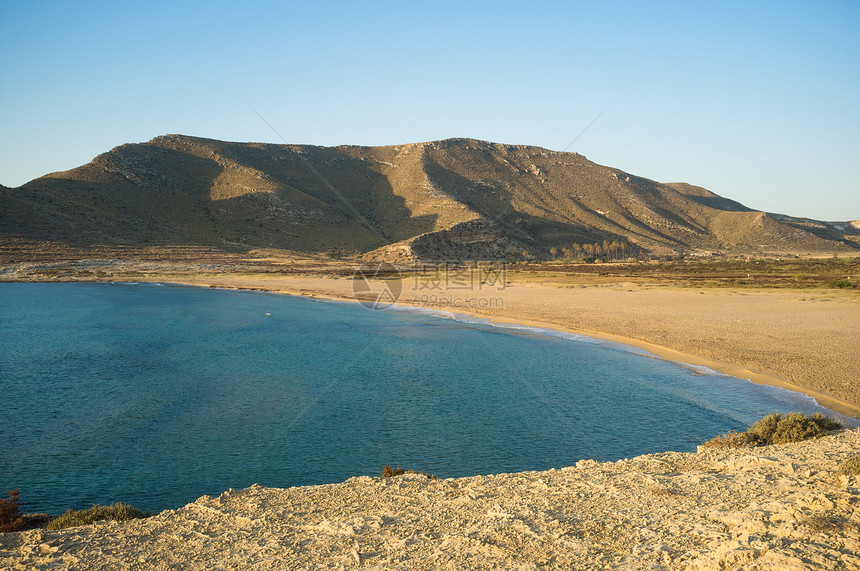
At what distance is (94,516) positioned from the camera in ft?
28.1

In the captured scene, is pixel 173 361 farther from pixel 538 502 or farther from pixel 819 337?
pixel 819 337

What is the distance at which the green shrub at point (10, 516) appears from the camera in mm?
8406

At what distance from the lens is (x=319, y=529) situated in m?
7.48

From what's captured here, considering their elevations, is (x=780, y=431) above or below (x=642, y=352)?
above

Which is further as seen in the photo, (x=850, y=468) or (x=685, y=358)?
(x=685, y=358)

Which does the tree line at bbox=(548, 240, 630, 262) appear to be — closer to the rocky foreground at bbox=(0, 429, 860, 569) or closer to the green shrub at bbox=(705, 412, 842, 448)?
the green shrub at bbox=(705, 412, 842, 448)

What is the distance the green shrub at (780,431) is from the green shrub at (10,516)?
1269 centimetres

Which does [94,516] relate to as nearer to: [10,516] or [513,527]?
[10,516]

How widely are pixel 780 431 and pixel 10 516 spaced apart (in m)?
14.2

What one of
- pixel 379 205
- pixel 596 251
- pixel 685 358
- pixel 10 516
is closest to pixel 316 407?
pixel 10 516

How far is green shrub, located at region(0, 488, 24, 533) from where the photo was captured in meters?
8.41

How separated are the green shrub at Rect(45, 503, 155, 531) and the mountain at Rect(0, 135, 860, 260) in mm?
79564

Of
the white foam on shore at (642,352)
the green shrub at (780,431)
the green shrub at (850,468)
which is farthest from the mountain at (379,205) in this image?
the green shrub at (850,468)

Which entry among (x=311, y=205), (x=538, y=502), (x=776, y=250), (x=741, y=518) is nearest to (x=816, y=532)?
(x=741, y=518)
